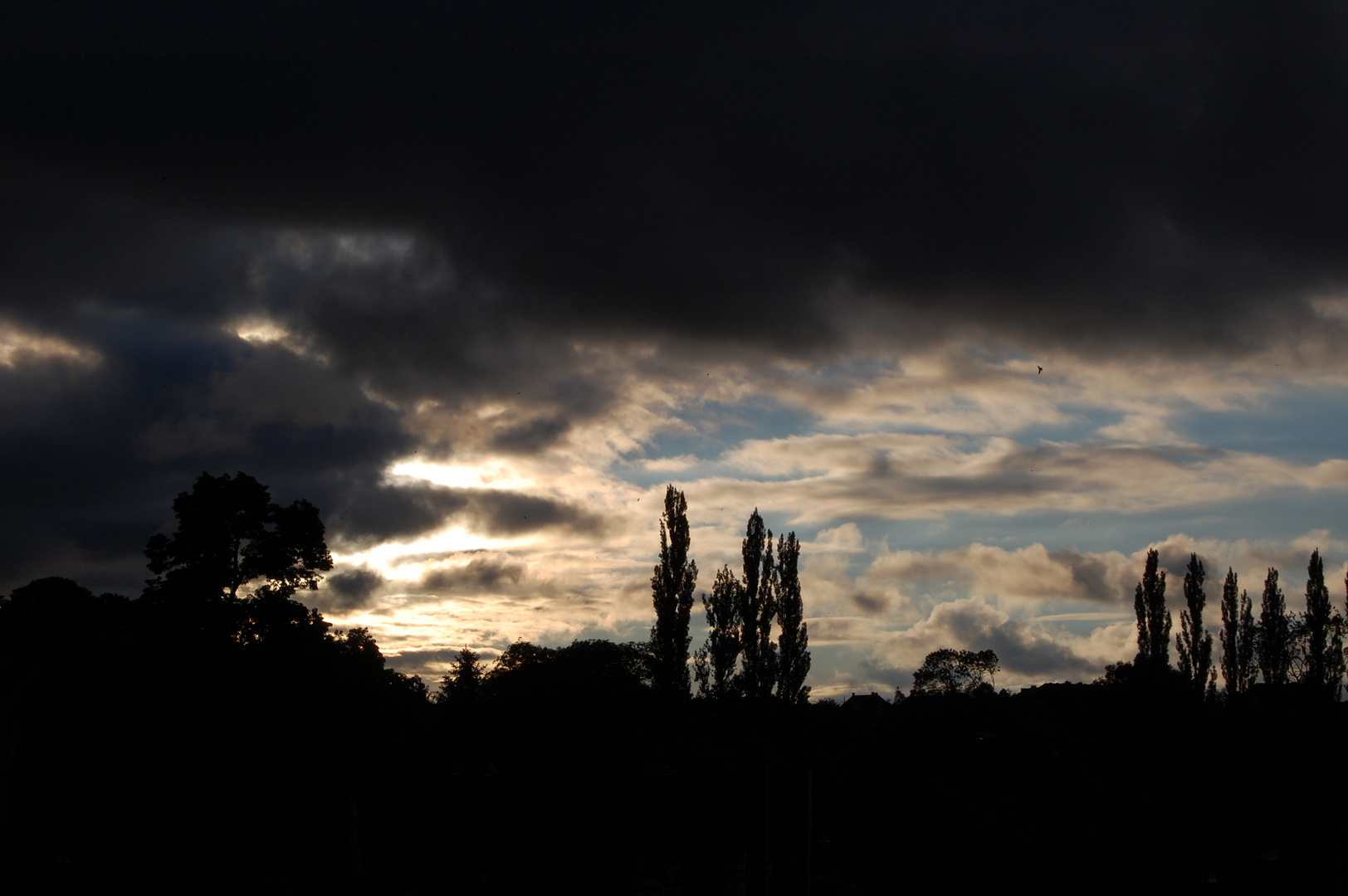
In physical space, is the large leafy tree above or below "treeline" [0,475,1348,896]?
above

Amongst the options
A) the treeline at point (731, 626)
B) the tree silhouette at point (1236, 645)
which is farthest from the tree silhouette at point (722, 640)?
the tree silhouette at point (1236, 645)

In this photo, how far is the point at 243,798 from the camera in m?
36.3

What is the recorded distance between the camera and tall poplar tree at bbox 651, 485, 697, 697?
195ft

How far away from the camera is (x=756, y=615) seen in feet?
204

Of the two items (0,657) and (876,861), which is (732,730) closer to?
(876,861)

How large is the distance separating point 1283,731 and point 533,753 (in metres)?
38.4

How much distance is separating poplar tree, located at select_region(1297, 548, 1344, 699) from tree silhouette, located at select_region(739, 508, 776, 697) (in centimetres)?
3133

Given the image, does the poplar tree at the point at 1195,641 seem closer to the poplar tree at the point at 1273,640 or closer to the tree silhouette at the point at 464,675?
the poplar tree at the point at 1273,640

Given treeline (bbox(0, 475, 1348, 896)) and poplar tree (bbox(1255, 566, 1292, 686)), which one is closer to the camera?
treeline (bbox(0, 475, 1348, 896))

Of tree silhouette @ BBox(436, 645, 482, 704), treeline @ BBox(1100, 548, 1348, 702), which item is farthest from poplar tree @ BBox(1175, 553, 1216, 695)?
tree silhouette @ BBox(436, 645, 482, 704)

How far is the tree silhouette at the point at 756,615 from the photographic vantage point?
60719 mm

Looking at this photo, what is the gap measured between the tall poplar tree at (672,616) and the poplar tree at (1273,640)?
3622 centimetres

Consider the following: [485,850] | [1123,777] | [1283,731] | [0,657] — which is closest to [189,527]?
[0,657]

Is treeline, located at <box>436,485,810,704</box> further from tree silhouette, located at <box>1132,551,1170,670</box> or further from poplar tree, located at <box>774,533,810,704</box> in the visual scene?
tree silhouette, located at <box>1132,551,1170,670</box>
